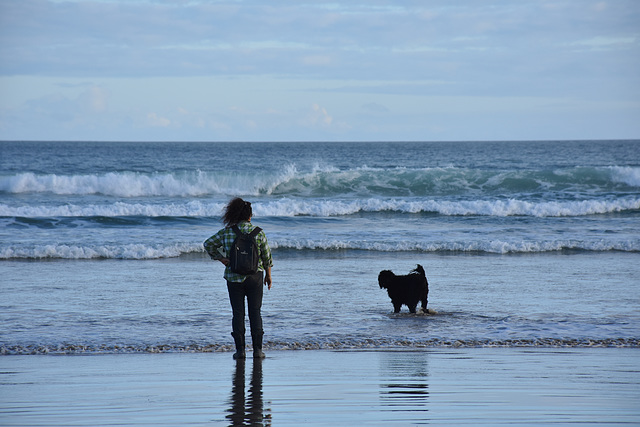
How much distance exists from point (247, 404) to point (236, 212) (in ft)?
6.43

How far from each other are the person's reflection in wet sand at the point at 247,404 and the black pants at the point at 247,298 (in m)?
0.50

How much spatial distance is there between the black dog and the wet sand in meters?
1.82

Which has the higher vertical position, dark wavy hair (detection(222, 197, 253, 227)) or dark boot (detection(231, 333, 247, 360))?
dark wavy hair (detection(222, 197, 253, 227))

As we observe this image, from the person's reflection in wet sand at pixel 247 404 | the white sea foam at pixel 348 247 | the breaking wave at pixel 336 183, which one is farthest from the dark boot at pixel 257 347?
the breaking wave at pixel 336 183

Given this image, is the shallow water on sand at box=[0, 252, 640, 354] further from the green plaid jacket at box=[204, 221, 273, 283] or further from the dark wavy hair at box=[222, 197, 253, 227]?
the dark wavy hair at box=[222, 197, 253, 227]

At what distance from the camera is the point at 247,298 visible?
5957 mm

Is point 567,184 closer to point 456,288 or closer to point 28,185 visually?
point 456,288

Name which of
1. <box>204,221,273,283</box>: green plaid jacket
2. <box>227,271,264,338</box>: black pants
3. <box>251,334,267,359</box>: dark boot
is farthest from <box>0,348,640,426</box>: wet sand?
<box>204,221,273,283</box>: green plaid jacket

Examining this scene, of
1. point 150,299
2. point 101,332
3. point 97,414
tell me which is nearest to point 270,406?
point 97,414

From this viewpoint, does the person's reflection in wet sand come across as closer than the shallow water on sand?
Yes

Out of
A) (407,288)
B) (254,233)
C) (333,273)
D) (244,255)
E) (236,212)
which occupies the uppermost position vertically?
(236,212)

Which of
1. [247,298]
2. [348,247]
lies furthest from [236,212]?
[348,247]

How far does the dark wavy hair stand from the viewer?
5.91 m

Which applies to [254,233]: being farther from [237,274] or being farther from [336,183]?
[336,183]
